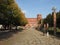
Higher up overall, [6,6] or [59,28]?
[6,6]

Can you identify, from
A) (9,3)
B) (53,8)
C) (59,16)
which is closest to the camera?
(9,3)

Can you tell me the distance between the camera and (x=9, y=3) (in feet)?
112

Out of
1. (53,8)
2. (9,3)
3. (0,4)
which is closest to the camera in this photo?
(0,4)

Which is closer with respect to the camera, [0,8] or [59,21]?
[0,8]

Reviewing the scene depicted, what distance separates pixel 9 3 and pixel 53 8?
54.3 feet

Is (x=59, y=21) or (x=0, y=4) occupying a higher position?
(x=0, y=4)

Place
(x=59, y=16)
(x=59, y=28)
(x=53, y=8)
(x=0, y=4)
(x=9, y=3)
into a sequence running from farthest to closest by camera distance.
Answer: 1. (x=59, y=28)
2. (x=59, y=16)
3. (x=53, y=8)
4. (x=9, y=3)
5. (x=0, y=4)

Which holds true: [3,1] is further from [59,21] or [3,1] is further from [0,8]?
[59,21]

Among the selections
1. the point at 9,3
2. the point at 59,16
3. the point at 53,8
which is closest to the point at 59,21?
the point at 59,16

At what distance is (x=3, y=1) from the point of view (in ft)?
100

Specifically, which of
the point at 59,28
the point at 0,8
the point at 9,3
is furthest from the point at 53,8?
the point at 59,28

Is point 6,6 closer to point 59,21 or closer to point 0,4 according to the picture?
point 0,4

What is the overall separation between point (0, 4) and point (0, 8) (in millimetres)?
1157

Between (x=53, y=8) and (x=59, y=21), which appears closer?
(x=53, y=8)
